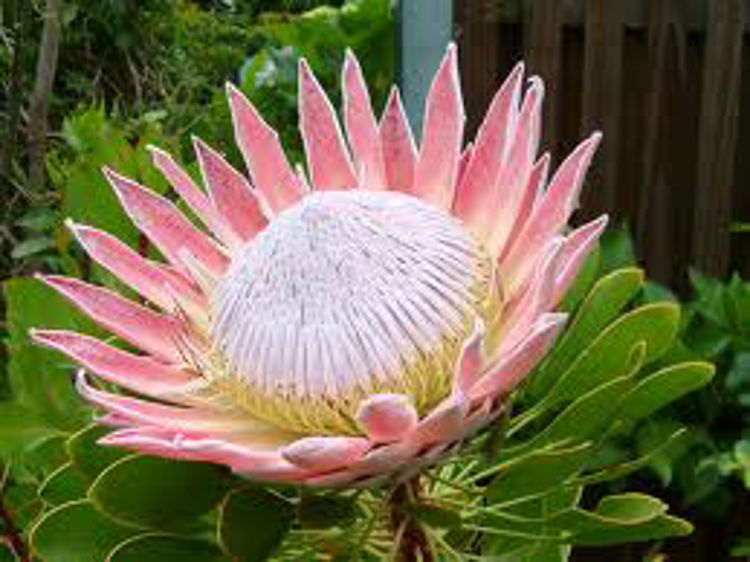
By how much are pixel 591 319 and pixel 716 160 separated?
2.30 metres

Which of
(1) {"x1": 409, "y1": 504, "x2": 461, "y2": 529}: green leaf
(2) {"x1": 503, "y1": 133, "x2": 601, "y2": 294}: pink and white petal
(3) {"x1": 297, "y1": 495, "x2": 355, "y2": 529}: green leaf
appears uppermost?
(2) {"x1": 503, "y1": 133, "x2": 601, "y2": 294}: pink and white petal

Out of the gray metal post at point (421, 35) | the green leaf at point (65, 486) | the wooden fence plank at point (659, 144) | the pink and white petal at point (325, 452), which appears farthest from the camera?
the wooden fence plank at point (659, 144)

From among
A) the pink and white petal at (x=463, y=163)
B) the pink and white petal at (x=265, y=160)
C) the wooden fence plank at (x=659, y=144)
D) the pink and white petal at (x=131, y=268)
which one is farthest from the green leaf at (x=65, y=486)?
the wooden fence plank at (x=659, y=144)

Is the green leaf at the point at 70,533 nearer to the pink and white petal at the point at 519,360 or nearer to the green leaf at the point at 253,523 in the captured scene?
the green leaf at the point at 253,523

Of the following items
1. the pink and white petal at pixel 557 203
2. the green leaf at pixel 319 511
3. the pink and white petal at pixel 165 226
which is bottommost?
the green leaf at pixel 319 511

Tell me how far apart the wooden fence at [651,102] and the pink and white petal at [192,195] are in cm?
209

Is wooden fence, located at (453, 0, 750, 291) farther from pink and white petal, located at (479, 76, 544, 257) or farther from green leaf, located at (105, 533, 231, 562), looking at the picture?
green leaf, located at (105, 533, 231, 562)

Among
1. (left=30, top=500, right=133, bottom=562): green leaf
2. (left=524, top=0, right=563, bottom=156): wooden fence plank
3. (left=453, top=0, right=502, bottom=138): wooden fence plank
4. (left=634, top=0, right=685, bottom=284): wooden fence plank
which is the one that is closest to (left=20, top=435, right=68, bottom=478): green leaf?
(left=30, top=500, right=133, bottom=562): green leaf

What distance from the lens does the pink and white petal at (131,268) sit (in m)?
0.88

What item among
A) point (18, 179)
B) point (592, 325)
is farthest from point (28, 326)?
point (18, 179)

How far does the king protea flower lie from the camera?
2.36 feet

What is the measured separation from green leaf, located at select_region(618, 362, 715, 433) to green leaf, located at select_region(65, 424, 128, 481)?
1.19 feet

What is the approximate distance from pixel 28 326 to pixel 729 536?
2300 mm

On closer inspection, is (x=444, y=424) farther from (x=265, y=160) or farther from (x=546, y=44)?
(x=546, y=44)
